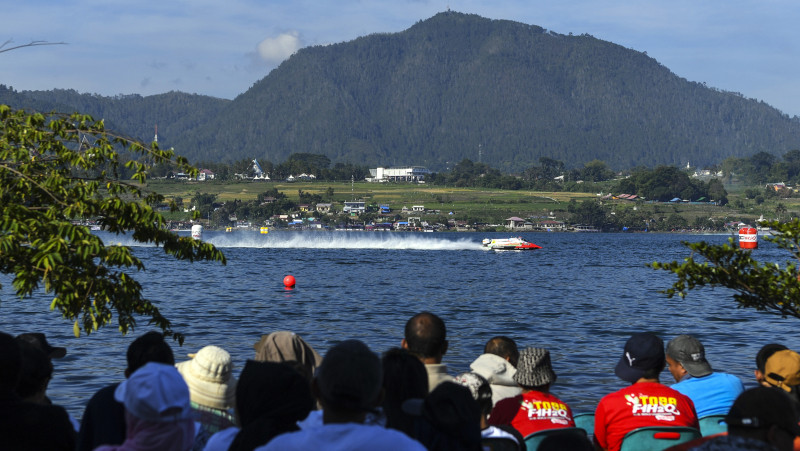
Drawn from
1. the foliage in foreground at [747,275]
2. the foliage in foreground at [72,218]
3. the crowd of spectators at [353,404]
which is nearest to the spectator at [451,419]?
the crowd of spectators at [353,404]

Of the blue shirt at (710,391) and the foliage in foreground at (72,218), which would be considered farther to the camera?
the foliage in foreground at (72,218)

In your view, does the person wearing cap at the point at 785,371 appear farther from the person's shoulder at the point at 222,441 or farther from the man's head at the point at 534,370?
the person's shoulder at the point at 222,441

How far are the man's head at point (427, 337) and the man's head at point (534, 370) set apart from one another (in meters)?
1.03

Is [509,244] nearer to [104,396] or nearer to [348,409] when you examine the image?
[104,396]

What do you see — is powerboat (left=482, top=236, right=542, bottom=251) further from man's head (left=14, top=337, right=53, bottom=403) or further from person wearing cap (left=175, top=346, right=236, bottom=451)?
man's head (left=14, top=337, right=53, bottom=403)

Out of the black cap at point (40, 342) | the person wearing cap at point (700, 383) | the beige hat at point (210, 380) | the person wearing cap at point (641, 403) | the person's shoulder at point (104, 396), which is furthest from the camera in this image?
the person wearing cap at point (700, 383)

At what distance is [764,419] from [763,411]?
0.04 m

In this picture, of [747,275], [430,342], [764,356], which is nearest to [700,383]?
[764,356]

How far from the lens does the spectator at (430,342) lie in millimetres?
7254

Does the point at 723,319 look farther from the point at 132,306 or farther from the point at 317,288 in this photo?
the point at 132,306

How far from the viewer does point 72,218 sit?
39.8ft

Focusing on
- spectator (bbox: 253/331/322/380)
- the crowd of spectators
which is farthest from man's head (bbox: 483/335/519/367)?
spectator (bbox: 253/331/322/380)

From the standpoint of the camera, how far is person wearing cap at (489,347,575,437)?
Answer: 7.95 meters

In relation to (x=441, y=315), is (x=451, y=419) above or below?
above
